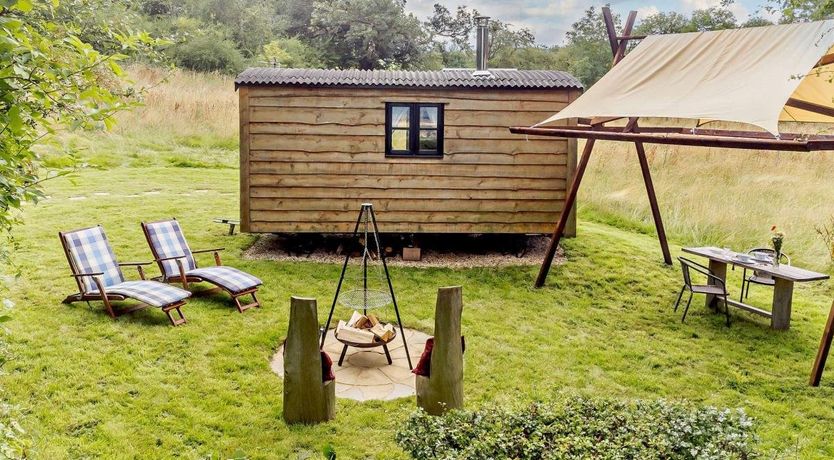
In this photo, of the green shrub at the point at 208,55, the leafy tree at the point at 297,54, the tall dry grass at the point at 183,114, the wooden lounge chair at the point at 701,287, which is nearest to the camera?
the wooden lounge chair at the point at 701,287

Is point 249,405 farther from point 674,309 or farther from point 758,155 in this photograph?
point 758,155

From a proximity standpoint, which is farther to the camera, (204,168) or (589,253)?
(204,168)

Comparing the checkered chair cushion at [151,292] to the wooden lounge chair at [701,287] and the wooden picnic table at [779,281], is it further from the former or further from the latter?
the wooden picnic table at [779,281]

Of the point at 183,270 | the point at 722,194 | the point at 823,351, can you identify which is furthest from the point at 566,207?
the point at 722,194

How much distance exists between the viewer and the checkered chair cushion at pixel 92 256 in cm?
681

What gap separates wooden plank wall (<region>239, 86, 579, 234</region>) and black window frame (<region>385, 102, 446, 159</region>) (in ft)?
0.27

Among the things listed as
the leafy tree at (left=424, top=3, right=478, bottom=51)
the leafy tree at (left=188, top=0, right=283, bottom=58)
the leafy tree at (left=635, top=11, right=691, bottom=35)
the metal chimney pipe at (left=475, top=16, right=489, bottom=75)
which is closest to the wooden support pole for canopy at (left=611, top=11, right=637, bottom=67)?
the metal chimney pipe at (left=475, top=16, right=489, bottom=75)

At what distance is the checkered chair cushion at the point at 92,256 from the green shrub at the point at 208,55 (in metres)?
19.6

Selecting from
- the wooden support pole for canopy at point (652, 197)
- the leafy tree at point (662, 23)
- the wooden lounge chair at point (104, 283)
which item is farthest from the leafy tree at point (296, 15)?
the wooden lounge chair at point (104, 283)

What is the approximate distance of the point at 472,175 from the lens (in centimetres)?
955

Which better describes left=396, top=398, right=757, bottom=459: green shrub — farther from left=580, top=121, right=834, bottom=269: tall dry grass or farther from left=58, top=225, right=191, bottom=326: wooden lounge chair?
left=580, top=121, right=834, bottom=269: tall dry grass

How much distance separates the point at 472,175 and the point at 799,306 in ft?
15.2

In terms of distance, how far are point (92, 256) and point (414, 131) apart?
15.2ft

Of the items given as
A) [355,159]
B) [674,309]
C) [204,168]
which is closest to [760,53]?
[674,309]
